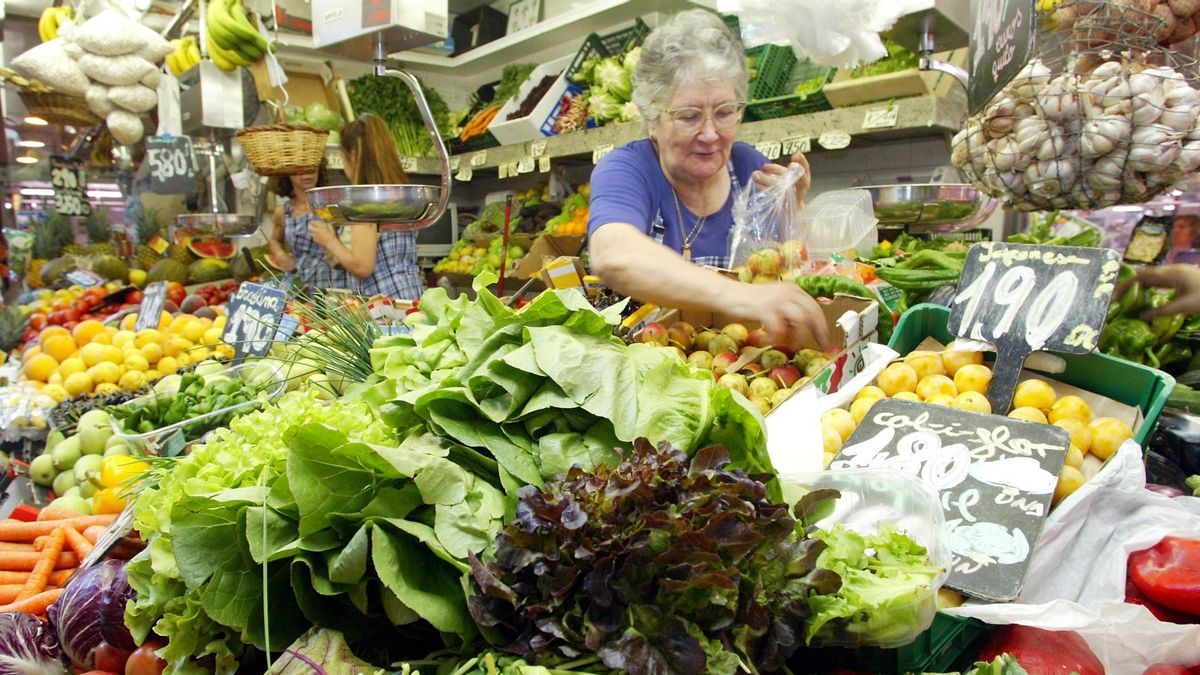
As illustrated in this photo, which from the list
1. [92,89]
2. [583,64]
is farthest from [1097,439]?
[92,89]

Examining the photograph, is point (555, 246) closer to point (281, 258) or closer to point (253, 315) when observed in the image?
point (281, 258)

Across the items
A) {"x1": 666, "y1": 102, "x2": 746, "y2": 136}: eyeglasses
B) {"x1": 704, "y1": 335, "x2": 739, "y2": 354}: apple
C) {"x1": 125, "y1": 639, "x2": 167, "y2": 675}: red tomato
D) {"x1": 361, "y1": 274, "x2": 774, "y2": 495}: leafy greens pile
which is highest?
{"x1": 666, "y1": 102, "x2": 746, "y2": 136}: eyeglasses

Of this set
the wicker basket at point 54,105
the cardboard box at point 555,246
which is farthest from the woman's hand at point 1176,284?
the wicker basket at point 54,105

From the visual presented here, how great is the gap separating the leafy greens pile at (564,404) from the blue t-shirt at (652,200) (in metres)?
1.13

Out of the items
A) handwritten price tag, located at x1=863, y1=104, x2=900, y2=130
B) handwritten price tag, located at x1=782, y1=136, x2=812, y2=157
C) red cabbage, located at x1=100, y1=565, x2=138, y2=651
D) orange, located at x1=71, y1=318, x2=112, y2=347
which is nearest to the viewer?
red cabbage, located at x1=100, y1=565, x2=138, y2=651

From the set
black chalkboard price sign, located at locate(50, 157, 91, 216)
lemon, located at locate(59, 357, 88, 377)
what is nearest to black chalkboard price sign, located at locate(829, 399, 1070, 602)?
lemon, located at locate(59, 357, 88, 377)

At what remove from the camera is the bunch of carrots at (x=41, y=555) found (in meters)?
1.62

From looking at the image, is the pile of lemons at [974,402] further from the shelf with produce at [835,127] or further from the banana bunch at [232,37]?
the banana bunch at [232,37]

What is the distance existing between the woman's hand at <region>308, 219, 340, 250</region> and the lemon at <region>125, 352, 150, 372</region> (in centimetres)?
101

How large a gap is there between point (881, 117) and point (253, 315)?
2802mm

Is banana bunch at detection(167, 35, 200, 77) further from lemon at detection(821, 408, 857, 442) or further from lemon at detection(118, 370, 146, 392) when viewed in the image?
lemon at detection(821, 408, 857, 442)

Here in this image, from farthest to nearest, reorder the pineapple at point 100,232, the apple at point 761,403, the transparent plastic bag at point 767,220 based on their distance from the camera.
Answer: the pineapple at point 100,232 < the transparent plastic bag at point 767,220 < the apple at point 761,403

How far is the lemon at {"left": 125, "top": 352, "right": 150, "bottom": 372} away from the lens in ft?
10.1

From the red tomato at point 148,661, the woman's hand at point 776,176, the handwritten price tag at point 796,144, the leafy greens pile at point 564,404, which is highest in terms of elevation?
the handwritten price tag at point 796,144
